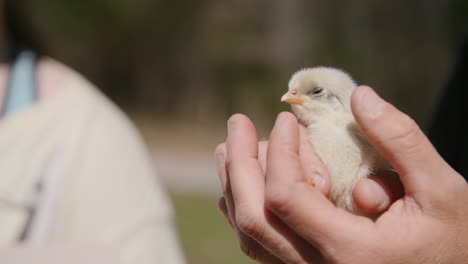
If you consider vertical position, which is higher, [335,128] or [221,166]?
[335,128]

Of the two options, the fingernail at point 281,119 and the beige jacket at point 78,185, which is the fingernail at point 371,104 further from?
the beige jacket at point 78,185

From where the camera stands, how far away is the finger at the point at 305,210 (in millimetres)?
1162

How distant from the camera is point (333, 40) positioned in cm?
1034

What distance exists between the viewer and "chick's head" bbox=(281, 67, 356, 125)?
151 centimetres

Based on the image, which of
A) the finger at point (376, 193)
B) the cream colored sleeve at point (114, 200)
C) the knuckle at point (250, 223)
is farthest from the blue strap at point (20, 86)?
the finger at point (376, 193)

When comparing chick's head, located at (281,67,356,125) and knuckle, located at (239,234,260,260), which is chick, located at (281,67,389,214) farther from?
knuckle, located at (239,234,260,260)

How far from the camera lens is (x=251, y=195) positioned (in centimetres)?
126

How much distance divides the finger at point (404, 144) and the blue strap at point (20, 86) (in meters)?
1.46

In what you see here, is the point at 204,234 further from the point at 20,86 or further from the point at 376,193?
the point at 376,193

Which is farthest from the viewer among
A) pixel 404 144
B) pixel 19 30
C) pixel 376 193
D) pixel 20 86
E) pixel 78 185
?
pixel 19 30

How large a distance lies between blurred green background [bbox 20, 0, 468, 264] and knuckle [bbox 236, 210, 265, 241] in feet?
15.0

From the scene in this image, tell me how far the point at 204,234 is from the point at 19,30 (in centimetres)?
439

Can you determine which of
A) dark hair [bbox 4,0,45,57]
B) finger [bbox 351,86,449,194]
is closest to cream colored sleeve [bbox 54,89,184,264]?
dark hair [bbox 4,0,45,57]

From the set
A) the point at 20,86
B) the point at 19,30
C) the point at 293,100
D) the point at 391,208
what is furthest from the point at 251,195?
the point at 19,30
